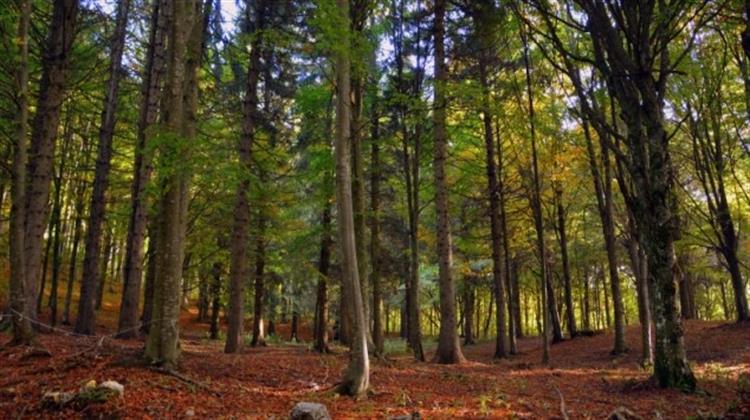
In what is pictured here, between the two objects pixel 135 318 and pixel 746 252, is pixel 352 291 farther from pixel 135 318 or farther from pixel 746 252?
pixel 746 252

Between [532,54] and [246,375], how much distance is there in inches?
468

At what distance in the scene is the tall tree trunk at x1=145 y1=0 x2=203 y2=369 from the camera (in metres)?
6.48

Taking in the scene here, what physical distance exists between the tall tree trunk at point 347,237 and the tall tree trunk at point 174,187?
81.4 inches

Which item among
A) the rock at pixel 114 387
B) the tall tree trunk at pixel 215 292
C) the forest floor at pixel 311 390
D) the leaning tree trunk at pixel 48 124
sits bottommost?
the forest floor at pixel 311 390

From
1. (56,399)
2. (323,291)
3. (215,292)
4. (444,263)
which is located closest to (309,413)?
(56,399)

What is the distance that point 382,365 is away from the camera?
10273 mm

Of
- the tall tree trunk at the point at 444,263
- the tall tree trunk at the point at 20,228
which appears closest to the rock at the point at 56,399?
the tall tree trunk at the point at 20,228

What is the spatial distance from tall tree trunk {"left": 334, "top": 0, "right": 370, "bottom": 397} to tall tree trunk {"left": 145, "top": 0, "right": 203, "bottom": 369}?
6.78ft

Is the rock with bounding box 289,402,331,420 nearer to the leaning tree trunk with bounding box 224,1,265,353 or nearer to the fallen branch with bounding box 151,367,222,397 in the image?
the fallen branch with bounding box 151,367,222,397

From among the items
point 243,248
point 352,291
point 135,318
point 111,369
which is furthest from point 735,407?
point 135,318

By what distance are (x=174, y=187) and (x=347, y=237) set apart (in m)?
2.67

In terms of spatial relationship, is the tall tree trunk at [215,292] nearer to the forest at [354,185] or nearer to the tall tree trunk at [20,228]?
the forest at [354,185]

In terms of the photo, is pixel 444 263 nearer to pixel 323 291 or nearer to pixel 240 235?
pixel 323 291

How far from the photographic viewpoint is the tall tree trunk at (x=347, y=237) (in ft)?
20.4
